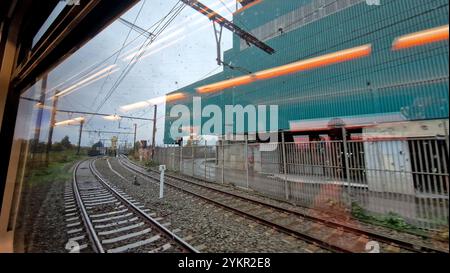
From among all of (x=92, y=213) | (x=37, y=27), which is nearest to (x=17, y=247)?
(x=92, y=213)

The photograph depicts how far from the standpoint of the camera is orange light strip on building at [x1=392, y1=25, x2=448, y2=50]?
1.06 meters

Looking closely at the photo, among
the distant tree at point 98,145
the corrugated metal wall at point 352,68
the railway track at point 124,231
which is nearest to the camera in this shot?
the corrugated metal wall at point 352,68

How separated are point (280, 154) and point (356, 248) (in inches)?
179

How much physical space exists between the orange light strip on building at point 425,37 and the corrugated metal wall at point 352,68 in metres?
0.04

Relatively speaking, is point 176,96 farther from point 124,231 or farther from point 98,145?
point 98,145

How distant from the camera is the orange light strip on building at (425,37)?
1.06 meters

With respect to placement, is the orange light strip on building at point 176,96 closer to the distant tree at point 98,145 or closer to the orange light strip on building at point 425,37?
the orange light strip on building at point 425,37

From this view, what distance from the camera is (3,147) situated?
3463 millimetres

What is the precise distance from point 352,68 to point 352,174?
3.12 meters

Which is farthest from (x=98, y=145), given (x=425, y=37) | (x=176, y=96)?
(x=425, y=37)

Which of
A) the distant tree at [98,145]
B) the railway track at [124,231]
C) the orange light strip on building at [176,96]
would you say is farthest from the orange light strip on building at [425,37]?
the distant tree at [98,145]

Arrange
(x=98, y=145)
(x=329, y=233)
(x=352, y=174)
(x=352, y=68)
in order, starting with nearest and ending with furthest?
(x=329, y=233)
(x=352, y=174)
(x=352, y=68)
(x=98, y=145)

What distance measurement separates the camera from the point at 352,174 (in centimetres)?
523
